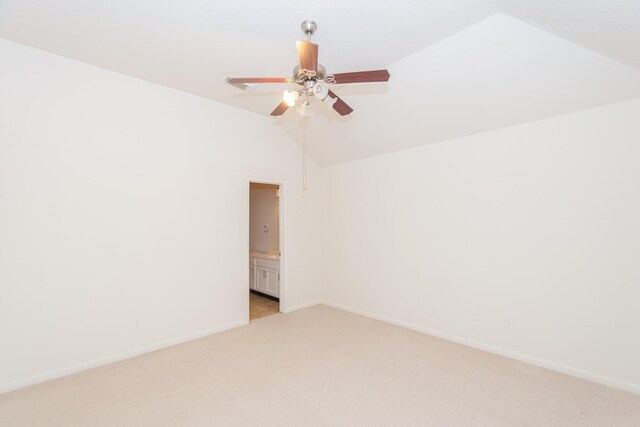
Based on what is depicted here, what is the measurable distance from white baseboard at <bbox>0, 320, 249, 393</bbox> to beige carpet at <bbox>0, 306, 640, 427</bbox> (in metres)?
0.08

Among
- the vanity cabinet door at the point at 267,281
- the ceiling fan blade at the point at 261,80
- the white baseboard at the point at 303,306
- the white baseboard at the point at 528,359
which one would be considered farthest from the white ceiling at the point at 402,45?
the white baseboard at the point at 303,306

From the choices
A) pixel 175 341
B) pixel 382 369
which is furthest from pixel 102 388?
pixel 382 369

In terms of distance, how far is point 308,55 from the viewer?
71.4 inches

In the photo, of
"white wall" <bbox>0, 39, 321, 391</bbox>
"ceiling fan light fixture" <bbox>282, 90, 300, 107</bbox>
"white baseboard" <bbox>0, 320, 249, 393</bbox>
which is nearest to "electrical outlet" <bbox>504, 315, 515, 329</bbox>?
"ceiling fan light fixture" <bbox>282, 90, 300, 107</bbox>

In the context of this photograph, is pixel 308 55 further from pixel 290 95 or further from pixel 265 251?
pixel 265 251

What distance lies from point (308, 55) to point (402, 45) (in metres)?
1.30

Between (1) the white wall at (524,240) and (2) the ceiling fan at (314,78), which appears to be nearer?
(2) the ceiling fan at (314,78)

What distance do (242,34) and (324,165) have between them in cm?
298

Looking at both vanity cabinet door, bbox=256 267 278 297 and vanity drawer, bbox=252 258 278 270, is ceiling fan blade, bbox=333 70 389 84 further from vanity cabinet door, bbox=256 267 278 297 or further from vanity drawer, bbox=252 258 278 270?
vanity cabinet door, bbox=256 267 278 297

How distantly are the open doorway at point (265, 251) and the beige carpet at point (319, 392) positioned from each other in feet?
5.30

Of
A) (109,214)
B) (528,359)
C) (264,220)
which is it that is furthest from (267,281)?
(528,359)

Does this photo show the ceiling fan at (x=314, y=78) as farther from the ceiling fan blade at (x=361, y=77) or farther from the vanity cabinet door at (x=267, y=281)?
the vanity cabinet door at (x=267, y=281)

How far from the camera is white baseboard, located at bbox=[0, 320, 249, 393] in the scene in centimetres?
261

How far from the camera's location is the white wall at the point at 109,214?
2.67 metres
